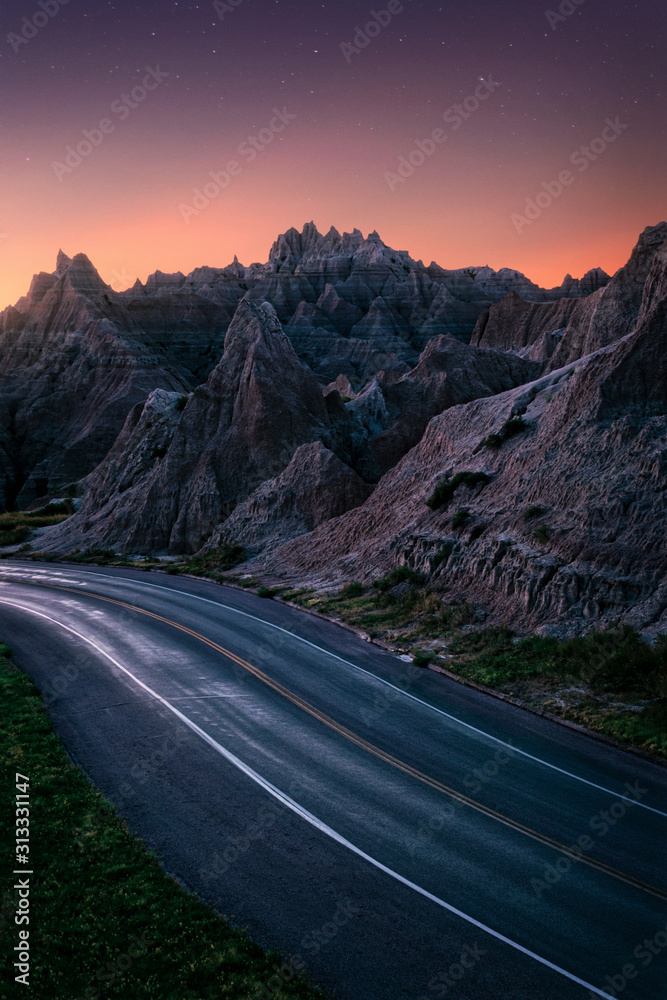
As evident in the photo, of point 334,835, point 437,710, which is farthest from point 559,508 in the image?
point 334,835

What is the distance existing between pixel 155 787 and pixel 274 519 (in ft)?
89.6

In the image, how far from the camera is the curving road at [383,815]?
7.97 meters

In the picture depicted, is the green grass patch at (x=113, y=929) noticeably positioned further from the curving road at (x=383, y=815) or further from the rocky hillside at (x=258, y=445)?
the rocky hillside at (x=258, y=445)

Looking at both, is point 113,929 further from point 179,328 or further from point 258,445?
point 179,328

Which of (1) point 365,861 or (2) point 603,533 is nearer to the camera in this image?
(1) point 365,861

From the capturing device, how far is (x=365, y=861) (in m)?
9.73

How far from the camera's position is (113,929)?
26.4ft

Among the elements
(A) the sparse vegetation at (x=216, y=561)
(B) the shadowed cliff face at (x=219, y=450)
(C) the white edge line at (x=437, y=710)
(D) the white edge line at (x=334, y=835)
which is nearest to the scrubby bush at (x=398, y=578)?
(C) the white edge line at (x=437, y=710)

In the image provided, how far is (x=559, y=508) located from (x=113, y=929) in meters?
18.4

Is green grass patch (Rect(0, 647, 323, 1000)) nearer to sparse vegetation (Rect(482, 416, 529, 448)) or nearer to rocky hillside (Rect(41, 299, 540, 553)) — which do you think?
sparse vegetation (Rect(482, 416, 529, 448))

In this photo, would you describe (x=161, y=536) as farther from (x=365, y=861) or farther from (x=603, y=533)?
(x=365, y=861)

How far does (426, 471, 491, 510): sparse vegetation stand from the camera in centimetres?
2764

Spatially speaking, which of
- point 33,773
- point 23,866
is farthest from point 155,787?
point 23,866

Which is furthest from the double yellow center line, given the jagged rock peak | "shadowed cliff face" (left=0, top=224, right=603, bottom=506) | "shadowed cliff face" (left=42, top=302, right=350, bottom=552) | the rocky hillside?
the jagged rock peak
